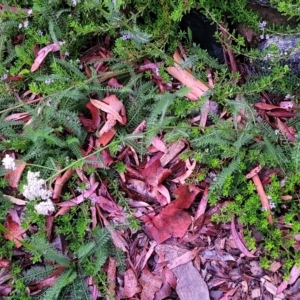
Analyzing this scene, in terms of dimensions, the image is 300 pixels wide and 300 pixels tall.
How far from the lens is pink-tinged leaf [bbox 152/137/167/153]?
3.31 metres

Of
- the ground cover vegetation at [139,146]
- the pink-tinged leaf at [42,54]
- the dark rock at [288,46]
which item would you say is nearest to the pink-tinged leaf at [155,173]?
the ground cover vegetation at [139,146]

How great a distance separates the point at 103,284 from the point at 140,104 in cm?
123

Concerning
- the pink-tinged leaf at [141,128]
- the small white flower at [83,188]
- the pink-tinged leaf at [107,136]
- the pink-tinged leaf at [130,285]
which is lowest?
the pink-tinged leaf at [130,285]

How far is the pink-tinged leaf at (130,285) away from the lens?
10.2ft

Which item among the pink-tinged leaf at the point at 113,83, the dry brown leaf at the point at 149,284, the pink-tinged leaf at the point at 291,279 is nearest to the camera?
the pink-tinged leaf at the point at 291,279

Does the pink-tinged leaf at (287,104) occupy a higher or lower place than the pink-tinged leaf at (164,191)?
higher

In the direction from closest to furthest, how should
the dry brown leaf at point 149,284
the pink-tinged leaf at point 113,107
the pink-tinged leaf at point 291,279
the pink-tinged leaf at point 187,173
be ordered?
1. the pink-tinged leaf at point 291,279
2. the dry brown leaf at point 149,284
3. the pink-tinged leaf at point 187,173
4. the pink-tinged leaf at point 113,107

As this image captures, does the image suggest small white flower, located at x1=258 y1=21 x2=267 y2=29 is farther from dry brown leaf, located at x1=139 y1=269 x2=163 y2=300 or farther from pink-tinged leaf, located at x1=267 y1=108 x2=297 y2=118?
dry brown leaf, located at x1=139 y1=269 x2=163 y2=300

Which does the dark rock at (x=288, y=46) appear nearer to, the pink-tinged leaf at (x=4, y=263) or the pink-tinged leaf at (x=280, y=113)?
the pink-tinged leaf at (x=280, y=113)

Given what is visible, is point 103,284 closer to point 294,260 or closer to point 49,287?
point 49,287

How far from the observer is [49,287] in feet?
10.4

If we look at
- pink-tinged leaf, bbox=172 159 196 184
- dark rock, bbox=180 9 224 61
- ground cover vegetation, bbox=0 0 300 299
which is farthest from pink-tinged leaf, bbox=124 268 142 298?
dark rock, bbox=180 9 224 61

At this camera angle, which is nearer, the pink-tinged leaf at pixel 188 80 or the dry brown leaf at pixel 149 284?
the dry brown leaf at pixel 149 284

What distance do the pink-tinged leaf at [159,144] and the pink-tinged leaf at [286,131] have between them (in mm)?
786
